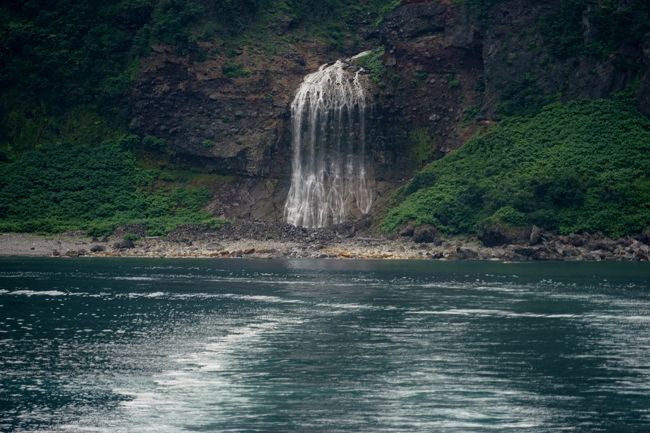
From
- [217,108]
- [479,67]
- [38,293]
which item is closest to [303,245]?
[217,108]

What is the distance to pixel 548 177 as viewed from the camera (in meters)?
116

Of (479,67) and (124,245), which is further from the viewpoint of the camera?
(479,67)

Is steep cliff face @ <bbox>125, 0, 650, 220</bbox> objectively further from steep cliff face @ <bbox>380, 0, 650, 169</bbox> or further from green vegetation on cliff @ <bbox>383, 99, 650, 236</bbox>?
green vegetation on cliff @ <bbox>383, 99, 650, 236</bbox>

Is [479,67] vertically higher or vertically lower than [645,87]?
higher

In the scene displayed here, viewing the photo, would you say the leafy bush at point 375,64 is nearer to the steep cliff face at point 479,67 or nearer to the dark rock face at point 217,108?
the steep cliff face at point 479,67

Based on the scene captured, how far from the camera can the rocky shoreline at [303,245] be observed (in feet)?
360

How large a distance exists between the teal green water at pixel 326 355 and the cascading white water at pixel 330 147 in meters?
48.9

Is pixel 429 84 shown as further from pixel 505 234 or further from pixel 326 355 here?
pixel 326 355

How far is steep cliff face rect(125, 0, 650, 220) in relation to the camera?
431 ft

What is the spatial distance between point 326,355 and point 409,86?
91.0m

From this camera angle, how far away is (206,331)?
58.1m

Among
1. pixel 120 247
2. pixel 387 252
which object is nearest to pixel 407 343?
pixel 387 252

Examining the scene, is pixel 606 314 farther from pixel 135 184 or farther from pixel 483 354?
pixel 135 184

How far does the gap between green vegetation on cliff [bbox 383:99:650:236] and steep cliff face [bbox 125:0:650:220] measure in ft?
13.4
